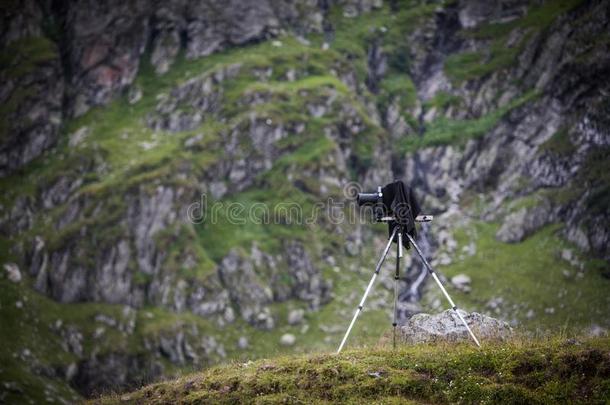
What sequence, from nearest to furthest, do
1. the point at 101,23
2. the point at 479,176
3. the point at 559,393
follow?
the point at 559,393, the point at 479,176, the point at 101,23

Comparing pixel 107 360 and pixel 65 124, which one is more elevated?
pixel 65 124

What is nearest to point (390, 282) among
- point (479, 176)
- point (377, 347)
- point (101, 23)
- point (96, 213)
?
point (479, 176)

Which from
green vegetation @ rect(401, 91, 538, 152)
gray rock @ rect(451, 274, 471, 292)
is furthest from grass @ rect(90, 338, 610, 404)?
green vegetation @ rect(401, 91, 538, 152)

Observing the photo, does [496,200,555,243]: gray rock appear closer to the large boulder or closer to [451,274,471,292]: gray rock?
[451,274,471,292]: gray rock

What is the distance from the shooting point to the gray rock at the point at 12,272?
243ft

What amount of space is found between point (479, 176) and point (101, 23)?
245 ft

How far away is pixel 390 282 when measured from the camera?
7775 cm

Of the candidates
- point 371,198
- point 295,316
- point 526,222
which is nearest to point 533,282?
point 526,222

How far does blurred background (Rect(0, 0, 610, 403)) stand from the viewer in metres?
69.7

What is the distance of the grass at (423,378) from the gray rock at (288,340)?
174 feet

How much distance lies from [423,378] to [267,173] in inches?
2824

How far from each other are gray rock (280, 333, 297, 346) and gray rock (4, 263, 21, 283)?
35.3m

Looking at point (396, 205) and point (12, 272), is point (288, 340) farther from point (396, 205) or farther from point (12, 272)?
point (396, 205)

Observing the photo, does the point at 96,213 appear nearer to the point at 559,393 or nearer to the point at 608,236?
the point at 608,236
